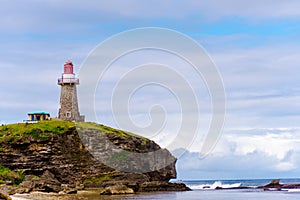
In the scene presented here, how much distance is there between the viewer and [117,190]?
86188 mm

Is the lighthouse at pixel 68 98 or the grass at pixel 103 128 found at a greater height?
the lighthouse at pixel 68 98

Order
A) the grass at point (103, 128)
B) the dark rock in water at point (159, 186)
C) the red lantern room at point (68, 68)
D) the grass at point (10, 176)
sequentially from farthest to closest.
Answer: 1. the red lantern room at point (68, 68)
2. the grass at point (103, 128)
3. the dark rock in water at point (159, 186)
4. the grass at point (10, 176)

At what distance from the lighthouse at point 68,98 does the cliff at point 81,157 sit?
21.4ft

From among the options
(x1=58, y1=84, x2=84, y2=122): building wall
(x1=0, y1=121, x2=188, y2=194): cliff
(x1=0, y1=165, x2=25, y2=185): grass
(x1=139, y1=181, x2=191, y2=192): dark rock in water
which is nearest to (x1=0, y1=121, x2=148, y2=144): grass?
(x1=0, y1=121, x2=188, y2=194): cliff

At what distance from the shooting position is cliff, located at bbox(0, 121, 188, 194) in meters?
92.1

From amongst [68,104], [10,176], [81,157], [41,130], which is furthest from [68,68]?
[10,176]

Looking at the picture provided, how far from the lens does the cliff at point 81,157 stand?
92062mm

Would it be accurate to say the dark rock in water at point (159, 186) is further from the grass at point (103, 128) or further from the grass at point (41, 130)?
the grass at point (103, 128)

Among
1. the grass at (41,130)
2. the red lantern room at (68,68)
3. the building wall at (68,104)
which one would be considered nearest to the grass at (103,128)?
the grass at (41,130)

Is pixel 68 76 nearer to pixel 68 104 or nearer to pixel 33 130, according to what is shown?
pixel 68 104

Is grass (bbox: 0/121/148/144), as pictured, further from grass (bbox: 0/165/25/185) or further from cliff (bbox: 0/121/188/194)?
grass (bbox: 0/165/25/185)

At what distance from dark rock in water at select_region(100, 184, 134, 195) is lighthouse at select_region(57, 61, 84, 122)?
80.8 feet

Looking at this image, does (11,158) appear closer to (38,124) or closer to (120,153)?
(38,124)

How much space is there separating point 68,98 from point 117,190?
2832cm
